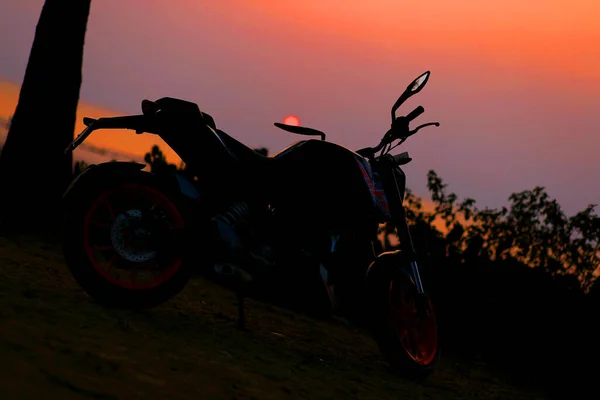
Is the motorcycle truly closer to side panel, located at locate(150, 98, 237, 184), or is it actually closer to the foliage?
side panel, located at locate(150, 98, 237, 184)

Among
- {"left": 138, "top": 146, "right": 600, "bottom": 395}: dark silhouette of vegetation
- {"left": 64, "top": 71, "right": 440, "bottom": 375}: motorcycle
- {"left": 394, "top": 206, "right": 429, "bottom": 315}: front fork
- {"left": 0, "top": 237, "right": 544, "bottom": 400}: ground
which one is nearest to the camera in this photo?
{"left": 0, "top": 237, "right": 544, "bottom": 400}: ground

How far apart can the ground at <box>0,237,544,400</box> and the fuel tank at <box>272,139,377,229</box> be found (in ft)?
3.14

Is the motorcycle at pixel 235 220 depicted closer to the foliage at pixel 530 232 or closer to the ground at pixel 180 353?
the ground at pixel 180 353

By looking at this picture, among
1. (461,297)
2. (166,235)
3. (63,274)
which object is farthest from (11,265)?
(461,297)

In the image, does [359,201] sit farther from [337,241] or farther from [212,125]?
[212,125]

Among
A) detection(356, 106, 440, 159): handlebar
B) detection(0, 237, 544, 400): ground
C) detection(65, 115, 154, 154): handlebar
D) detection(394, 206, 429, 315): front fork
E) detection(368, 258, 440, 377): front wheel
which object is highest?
detection(356, 106, 440, 159): handlebar

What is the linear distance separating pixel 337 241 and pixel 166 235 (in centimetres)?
120

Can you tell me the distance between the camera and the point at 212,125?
4.66m

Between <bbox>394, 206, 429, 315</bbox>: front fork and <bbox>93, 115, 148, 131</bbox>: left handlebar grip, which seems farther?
<bbox>394, 206, 429, 315</bbox>: front fork

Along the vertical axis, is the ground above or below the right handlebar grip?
below

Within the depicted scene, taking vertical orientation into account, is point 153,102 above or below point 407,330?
above

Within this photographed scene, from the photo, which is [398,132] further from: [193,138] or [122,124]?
[122,124]

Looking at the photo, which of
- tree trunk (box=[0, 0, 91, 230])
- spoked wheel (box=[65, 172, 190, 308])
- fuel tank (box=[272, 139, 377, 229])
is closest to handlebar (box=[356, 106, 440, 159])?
fuel tank (box=[272, 139, 377, 229])

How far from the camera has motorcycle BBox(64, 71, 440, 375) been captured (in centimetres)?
438
